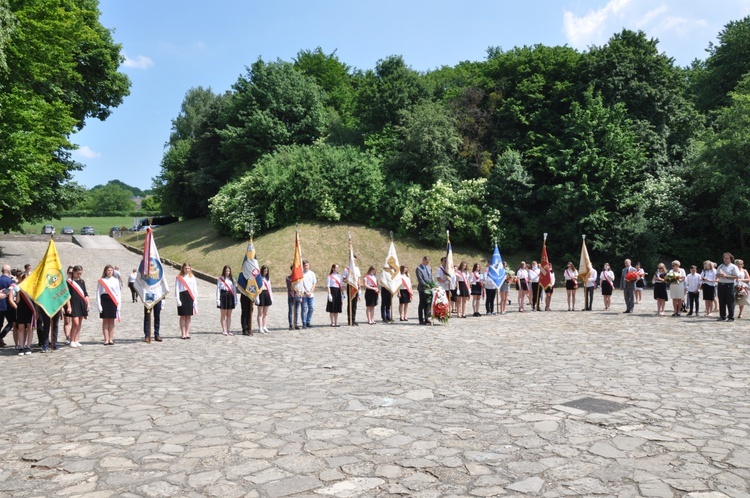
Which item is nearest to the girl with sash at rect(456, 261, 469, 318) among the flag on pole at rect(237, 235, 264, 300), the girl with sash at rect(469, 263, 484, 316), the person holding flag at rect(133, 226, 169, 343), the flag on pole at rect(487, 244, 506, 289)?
the girl with sash at rect(469, 263, 484, 316)

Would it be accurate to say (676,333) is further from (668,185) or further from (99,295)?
(668,185)

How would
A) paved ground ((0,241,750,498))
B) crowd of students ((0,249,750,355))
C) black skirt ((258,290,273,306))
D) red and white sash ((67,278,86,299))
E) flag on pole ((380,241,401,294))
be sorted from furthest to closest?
flag on pole ((380,241,401,294)) → black skirt ((258,290,273,306)) → red and white sash ((67,278,86,299)) → crowd of students ((0,249,750,355)) → paved ground ((0,241,750,498))

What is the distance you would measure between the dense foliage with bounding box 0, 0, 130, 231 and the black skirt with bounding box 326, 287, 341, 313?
12.9 m

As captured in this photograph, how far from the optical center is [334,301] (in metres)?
18.3

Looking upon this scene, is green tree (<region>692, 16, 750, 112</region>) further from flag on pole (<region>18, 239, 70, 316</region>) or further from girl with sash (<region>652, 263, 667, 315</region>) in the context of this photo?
flag on pole (<region>18, 239, 70, 316</region>)

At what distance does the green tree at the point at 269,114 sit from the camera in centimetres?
4878

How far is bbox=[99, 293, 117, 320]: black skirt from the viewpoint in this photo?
557 inches

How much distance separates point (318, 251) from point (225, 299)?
72.6ft

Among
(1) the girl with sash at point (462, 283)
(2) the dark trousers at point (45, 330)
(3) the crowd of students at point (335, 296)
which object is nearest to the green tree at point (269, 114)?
(3) the crowd of students at point (335, 296)

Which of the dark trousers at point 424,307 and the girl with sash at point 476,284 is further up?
the girl with sash at point 476,284

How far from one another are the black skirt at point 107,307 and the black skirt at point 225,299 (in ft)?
8.91

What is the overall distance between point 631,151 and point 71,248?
1710 inches

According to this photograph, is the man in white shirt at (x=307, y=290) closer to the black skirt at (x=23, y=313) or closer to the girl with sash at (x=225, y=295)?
the girl with sash at (x=225, y=295)

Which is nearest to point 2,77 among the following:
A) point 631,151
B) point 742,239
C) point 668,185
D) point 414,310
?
point 414,310
